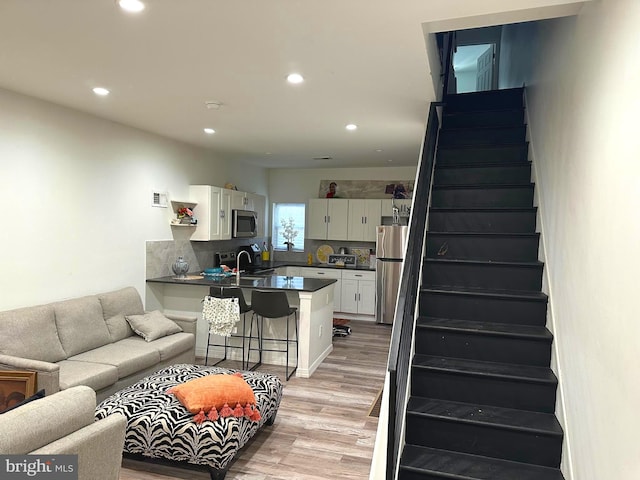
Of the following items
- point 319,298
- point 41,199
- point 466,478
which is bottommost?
point 466,478

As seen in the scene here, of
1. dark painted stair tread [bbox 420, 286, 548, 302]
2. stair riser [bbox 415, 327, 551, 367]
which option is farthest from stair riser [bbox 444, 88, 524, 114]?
stair riser [bbox 415, 327, 551, 367]

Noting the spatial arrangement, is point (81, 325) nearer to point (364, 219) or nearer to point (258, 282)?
point (258, 282)

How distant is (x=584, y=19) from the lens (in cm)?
237

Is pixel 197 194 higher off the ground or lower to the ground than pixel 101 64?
lower

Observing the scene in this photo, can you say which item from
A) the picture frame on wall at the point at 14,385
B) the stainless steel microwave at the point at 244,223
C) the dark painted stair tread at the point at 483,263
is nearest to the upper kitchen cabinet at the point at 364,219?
the stainless steel microwave at the point at 244,223

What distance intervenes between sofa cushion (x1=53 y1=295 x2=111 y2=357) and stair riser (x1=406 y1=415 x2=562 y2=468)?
9.69ft

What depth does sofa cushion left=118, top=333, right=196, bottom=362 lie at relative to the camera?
4117 millimetres

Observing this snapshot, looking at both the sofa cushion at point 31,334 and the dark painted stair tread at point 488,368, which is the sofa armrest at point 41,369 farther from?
the dark painted stair tread at point 488,368

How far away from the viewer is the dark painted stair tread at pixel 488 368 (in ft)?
8.46

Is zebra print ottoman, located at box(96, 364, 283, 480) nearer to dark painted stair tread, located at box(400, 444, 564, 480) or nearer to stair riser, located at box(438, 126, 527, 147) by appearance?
dark painted stair tread, located at box(400, 444, 564, 480)

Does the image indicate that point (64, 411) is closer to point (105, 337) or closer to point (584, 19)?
point (105, 337)

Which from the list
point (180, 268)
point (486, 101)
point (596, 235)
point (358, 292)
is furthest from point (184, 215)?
point (596, 235)

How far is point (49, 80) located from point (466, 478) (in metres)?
3.83

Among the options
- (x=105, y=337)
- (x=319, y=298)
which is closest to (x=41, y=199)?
(x=105, y=337)
